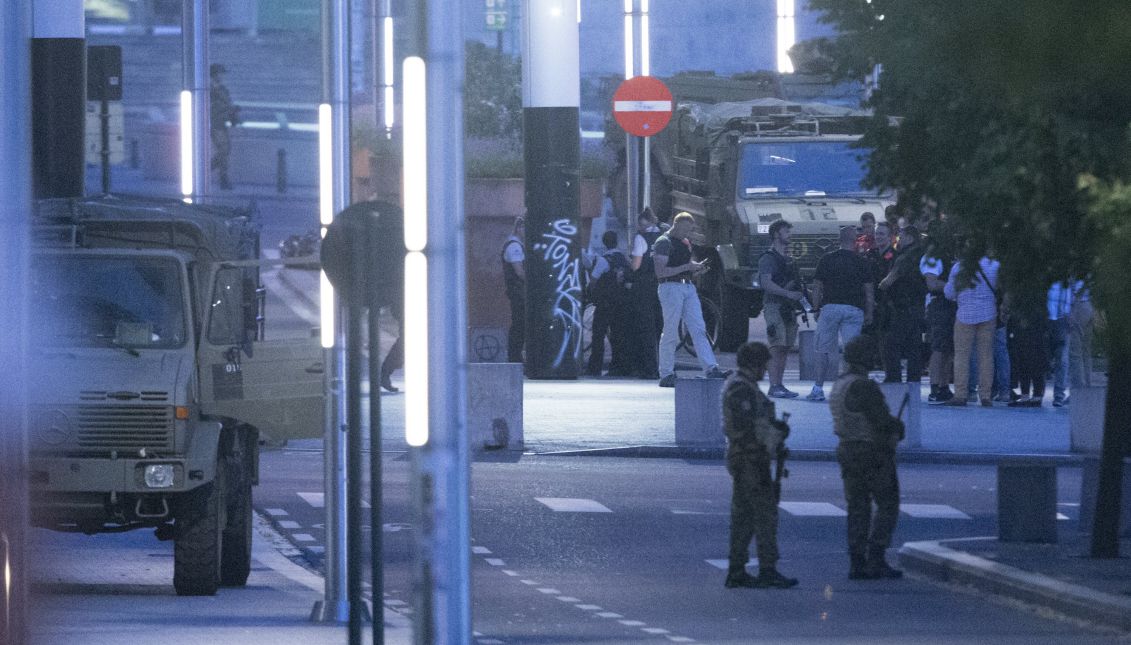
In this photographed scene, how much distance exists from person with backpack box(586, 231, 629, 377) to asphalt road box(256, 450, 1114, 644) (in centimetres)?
594

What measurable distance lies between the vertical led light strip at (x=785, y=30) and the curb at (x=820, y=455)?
2663cm

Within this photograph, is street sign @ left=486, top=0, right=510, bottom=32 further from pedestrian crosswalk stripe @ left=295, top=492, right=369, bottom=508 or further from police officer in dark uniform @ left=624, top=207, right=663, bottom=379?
pedestrian crosswalk stripe @ left=295, top=492, right=369, bottom=508

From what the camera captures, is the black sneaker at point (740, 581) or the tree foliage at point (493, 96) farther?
the tree foliage at point (493, 96)

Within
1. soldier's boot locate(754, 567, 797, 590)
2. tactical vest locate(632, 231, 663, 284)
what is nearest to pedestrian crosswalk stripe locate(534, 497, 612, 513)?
soldier's boot locate(754, 567, 797, 590)

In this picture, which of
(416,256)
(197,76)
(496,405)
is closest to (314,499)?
(496,405)

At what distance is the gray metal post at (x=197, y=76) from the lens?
23422 mm

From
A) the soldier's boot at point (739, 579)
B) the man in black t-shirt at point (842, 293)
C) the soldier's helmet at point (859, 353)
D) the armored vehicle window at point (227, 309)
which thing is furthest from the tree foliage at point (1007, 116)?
the man in black t-shirt at point (842, 293)

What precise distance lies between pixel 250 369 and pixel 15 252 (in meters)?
6.78

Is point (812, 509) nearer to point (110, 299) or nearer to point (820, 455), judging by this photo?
point (820, 455)

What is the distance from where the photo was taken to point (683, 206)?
33.2 metres

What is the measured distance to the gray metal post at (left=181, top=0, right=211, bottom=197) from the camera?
2342cm

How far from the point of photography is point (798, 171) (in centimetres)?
2961

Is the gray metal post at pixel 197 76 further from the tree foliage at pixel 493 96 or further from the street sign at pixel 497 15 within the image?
the street sign at pixel 497 15

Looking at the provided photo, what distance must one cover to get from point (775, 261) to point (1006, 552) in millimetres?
9362
